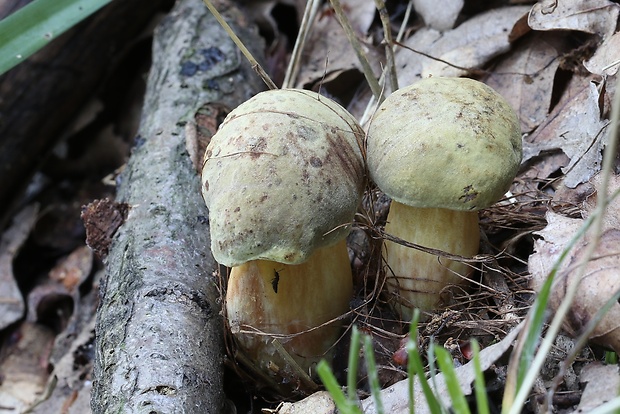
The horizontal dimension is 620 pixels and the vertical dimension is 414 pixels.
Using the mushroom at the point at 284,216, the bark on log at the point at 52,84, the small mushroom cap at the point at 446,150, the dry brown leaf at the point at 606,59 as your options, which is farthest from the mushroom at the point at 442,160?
the bark on log at the point at 52,84

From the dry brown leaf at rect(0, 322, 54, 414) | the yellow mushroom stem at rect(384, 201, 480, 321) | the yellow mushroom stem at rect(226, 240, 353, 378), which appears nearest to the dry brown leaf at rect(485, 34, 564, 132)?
the yellow mushroom stem at rect(384, 201, 480, 321)

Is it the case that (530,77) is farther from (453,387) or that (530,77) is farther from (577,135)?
(453,387)

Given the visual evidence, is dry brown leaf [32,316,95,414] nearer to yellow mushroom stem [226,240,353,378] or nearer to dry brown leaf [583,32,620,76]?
yellow mushroom stem [226,240,353,378]

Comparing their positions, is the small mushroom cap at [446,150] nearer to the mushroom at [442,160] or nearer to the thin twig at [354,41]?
the mushroom at [442,160]

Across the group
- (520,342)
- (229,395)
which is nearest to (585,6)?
(520,342)

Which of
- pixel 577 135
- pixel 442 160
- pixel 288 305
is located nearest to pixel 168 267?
pixel 288 305
